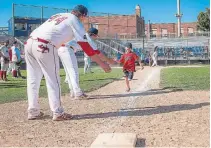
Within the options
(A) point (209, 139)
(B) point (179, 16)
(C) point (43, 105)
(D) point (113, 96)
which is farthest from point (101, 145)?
(B) point (179, 16)

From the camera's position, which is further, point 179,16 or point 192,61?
point 179,16

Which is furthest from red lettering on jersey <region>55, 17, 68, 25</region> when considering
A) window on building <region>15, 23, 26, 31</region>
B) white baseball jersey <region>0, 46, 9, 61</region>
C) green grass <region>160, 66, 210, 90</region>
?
window on building <region>15, 23, 26, 31</region>

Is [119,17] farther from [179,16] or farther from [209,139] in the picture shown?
[209,139]

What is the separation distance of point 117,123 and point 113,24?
43409 mm

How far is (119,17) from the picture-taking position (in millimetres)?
52281

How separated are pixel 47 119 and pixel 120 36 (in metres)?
42.8

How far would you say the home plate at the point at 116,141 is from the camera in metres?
4.63

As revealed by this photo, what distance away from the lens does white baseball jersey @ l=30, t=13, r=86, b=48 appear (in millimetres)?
6625

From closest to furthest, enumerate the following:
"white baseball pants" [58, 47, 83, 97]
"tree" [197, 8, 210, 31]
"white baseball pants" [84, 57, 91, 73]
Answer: "white baseball pants" [58, 47, 83, 97] < "white baseball pants" [84, 57, 91, 73] < "tree" [197, 8, 210, 31]

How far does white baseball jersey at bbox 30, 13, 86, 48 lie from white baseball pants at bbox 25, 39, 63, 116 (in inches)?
5.7

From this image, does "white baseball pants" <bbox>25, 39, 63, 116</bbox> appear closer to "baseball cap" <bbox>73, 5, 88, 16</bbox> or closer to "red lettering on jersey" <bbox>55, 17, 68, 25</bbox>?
"red lettering on jersey" <bbox>55, 17, 68, 25</bbox>

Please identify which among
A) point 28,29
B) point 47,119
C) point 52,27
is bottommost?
point 47,119

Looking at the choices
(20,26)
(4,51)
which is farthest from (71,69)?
(20,26)

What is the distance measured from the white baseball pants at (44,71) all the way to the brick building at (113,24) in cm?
3286
